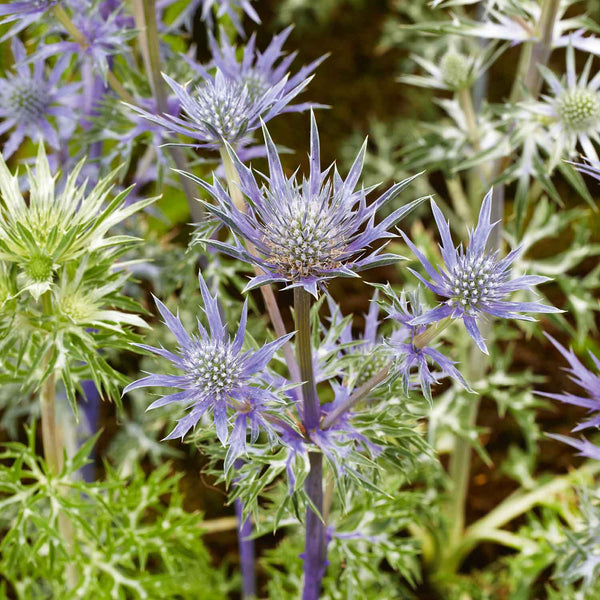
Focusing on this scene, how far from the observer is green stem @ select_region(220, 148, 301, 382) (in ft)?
2.07

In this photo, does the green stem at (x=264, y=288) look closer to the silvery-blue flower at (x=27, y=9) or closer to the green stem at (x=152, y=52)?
the green stem at (x=152, y=52)

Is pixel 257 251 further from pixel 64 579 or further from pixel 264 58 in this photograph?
pixel 64 579

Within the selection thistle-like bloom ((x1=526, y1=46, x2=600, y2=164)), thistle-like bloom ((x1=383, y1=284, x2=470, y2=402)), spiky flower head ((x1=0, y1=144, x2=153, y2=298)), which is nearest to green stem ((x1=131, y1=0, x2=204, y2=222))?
spiky flower head ((x1=0, y1=144, x2=153, y2=298))

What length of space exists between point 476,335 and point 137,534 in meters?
0.62

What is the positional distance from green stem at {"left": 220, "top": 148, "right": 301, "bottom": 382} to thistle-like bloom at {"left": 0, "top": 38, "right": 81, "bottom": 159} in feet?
1.37

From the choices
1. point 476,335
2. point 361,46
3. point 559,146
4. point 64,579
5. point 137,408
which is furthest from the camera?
point 361,46

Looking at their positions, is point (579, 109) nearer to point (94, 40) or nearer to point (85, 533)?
point (94, 40)

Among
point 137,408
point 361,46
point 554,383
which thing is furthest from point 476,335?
point 361,46

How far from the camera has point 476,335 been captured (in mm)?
542

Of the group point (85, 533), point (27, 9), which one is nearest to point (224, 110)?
point (27, 9)

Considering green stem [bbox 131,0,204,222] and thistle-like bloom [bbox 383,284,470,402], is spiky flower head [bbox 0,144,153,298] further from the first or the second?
thistle-like bloom [bbox 383,284,470,402]

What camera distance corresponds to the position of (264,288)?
2.11 feet

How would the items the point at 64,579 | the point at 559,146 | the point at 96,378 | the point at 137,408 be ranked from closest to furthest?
1. the point at 96,378
2. the point at 559,146
3. the point at 64,579
4. the point at 137,408

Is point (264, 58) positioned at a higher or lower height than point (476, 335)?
higher
